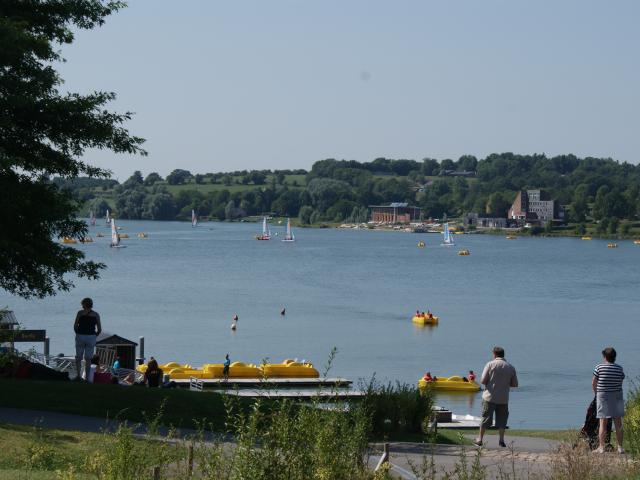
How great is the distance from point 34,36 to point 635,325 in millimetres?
60877

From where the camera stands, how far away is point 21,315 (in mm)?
69438

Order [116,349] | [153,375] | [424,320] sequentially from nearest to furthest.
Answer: [153,375] → [116,349] → [424,320]

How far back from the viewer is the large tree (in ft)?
54.5

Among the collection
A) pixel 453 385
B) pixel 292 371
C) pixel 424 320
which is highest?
pixel 292 371

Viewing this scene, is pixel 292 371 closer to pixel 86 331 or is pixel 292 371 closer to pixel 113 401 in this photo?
pixel 86 331

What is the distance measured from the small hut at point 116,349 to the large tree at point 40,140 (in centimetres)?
1506

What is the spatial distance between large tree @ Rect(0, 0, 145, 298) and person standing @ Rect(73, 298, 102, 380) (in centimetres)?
85

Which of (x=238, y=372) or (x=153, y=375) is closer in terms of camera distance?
(x=153, y=375)

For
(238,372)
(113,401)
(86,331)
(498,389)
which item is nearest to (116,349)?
(238,372)

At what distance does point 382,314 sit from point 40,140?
195 ft

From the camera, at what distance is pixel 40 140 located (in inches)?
693

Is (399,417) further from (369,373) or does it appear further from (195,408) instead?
(369,373)

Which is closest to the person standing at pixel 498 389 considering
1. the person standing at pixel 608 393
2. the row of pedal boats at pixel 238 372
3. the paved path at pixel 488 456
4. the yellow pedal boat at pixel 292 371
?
the paved path at pixel 488 456

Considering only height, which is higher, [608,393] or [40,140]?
[40,140]
